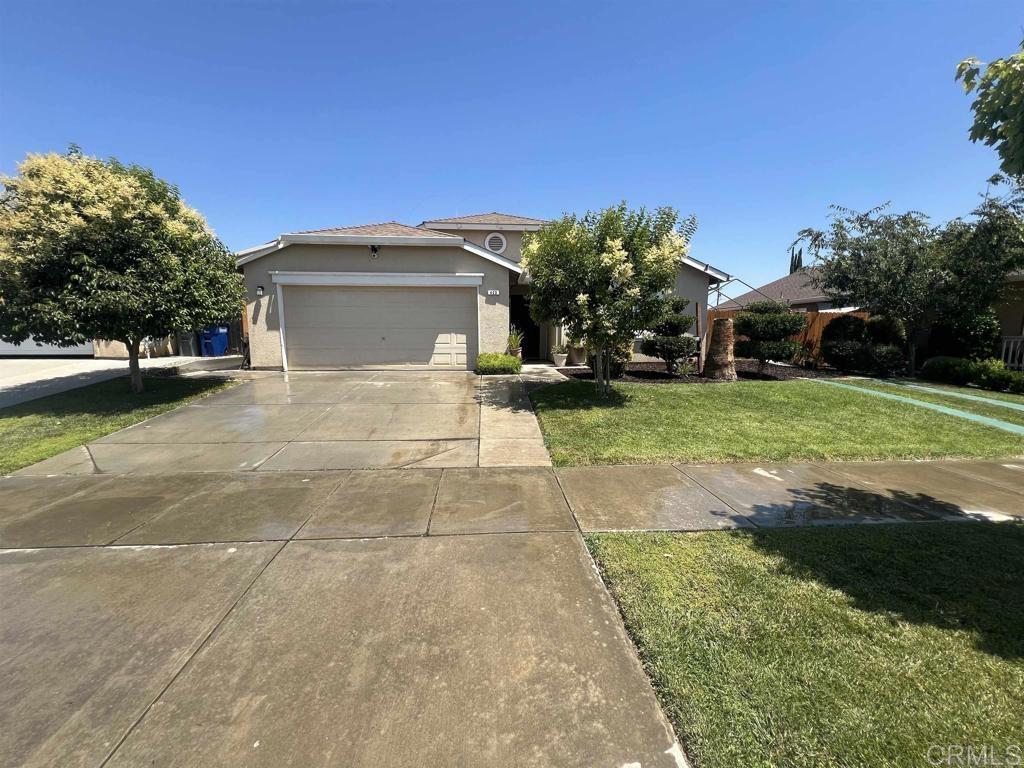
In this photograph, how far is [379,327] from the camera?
42.4ft

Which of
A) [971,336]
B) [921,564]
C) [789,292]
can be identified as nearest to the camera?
[921,564]

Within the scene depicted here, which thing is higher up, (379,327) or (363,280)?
(363,280)

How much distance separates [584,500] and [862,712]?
8.40 feet

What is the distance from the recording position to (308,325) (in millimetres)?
12789

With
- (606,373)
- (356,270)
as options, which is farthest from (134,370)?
(606,373)

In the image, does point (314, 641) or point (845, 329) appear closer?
point (314, 641)

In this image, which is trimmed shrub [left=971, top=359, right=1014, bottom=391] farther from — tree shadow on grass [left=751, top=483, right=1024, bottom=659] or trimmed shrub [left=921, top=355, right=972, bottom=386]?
tree shadow on grass [left=751, top=483, right=1024, bottom=659]

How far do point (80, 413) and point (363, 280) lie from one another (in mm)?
6754

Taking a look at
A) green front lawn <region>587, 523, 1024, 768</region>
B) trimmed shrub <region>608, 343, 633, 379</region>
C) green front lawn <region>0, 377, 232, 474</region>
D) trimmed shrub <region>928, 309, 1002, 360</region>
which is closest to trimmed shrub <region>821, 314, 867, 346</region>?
trimmed shrub <region>928, 309, 1002, 360</region>

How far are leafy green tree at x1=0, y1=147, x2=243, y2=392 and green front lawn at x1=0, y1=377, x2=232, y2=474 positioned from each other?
129 centimetres

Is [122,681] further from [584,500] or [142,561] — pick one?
[584,500]

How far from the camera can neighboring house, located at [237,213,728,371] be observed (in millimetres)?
12430

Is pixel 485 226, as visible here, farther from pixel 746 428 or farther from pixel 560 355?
pixel 746 428

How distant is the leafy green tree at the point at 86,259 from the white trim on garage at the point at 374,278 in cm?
387
